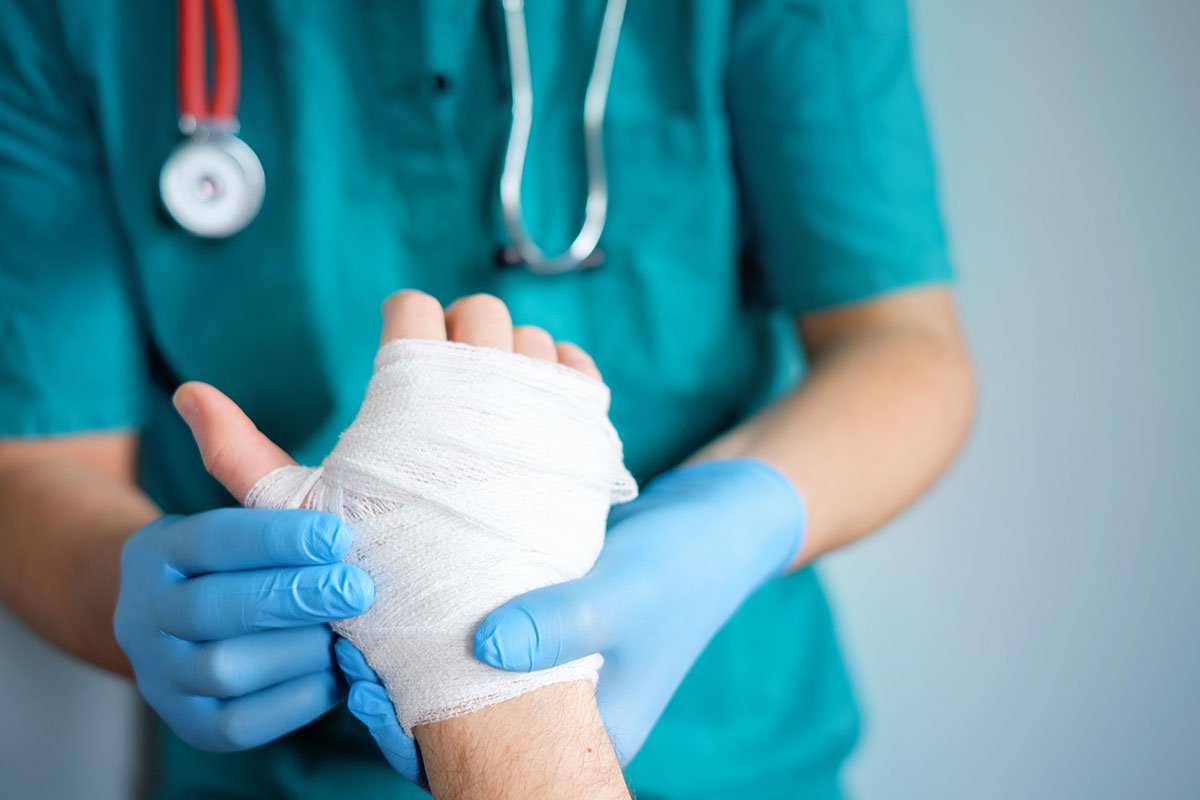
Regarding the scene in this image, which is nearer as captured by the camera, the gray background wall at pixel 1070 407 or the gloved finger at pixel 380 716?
the gloved finger at pixel 380 716

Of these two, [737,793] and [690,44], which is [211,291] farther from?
A: [737,793]

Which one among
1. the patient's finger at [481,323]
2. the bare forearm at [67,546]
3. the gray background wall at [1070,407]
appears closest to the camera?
the patient's finger at [481,323]

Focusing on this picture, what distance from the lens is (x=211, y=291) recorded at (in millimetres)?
768

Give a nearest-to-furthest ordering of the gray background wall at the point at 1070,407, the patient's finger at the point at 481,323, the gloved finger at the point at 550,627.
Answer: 1. the gloved finger at the point at 550,627
2. the patient's finger at the point at 481,323
3. the gray background wall at the point at 1070,407

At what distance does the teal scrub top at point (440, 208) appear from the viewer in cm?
74

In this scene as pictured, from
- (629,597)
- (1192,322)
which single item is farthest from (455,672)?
(1192,322)

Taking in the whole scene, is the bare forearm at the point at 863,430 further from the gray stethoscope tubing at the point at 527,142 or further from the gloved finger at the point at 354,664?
the gloved finger at the point at 354,664

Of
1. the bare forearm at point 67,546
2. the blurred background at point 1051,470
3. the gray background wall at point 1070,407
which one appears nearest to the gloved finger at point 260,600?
the bare forearm at point 67,546

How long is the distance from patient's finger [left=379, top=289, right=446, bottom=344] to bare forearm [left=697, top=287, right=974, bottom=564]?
0.27m

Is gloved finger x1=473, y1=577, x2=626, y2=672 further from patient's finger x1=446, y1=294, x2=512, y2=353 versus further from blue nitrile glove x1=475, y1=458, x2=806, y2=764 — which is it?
patient's finger x1=446, y1=294, x2=512, y2=353

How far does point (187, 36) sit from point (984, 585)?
979 millimetres

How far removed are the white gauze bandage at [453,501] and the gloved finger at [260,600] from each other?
2 centimetres

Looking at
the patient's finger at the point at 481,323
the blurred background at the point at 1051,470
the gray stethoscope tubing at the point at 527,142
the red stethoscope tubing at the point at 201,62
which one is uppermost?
the red stethoscope tubing at the point at 201,62

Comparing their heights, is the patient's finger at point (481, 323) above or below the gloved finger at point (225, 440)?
above
